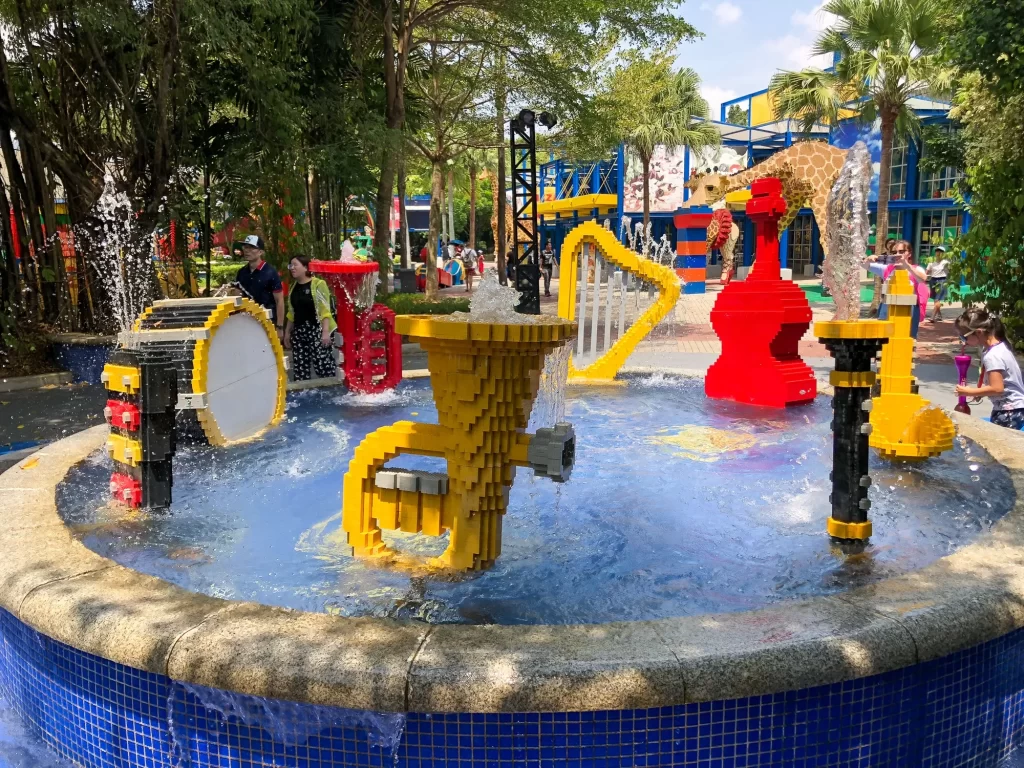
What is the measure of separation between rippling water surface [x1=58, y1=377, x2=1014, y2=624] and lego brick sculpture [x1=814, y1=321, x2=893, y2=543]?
0.71 feet

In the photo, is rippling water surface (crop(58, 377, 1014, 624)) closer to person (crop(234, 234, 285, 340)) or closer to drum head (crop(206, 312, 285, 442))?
drum head (crop(206, 312, 285, 442))

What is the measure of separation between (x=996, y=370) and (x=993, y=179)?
755 cm

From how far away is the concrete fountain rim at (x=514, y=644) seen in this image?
2.64 metres

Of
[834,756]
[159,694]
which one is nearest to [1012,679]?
[834,756]

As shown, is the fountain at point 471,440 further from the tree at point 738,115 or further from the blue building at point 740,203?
the tree at point 738,115

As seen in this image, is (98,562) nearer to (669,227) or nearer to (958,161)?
(958,161)

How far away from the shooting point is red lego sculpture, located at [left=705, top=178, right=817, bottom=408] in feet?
25.8

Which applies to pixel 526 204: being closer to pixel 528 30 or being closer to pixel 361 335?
pixel 528 30

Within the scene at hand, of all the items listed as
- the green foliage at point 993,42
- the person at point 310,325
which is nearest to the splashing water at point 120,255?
the person at point 310,325

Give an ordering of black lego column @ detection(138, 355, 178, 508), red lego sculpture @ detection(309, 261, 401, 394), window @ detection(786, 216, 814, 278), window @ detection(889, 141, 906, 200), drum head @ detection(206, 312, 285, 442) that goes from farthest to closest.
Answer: window @ detection(786, 216, 814, 278), window @ detection(889, 141, 906, 200), red lego sculpture @ detection(309, 261, 401, 394), drum head @ detection(206, 312, 285, 442), black lego column @ detection(138, 355, 178, 508)

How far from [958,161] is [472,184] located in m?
21.2

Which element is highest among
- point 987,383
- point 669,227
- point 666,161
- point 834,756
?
point 666,161

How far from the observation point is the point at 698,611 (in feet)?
12.0

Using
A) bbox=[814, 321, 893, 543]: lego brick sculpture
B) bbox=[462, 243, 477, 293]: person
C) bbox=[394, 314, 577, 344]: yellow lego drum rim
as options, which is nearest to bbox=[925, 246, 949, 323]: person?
bbox=[814, 321, 893, 543]: lego brick sculpture
